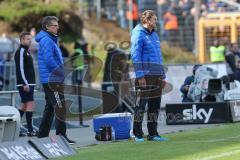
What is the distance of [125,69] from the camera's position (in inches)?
820

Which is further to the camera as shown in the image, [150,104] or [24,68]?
[24,68]

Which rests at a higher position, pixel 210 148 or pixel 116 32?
→ pixel 116 32

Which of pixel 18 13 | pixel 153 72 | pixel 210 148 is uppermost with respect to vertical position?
pixel 18 13

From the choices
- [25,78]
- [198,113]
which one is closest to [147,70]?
[25,78]

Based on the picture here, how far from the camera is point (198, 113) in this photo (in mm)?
17375

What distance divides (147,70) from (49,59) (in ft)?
5.11

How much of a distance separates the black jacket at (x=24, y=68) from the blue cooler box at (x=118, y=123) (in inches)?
60.3

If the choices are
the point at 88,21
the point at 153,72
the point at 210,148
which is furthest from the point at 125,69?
the point at 88,21

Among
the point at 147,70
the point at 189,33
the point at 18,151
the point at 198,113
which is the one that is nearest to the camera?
the point at 18,151

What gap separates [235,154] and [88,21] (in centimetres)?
2494

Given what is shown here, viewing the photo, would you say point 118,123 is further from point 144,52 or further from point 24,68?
point 24,68

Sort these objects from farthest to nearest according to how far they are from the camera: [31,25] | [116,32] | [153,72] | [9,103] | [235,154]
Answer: [116,32], [31,25], [9,103], [153,72], [235,154]

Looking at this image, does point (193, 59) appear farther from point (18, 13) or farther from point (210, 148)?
point (210, 148)

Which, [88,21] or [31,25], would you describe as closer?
[31,25]
